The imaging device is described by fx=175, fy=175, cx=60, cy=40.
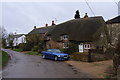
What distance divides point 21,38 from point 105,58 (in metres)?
61.5

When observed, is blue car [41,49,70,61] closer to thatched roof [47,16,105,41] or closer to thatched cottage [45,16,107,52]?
thatched cottage [45,16,107,52]

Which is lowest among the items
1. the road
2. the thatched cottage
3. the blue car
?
the road

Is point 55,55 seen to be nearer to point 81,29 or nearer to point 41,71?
point 41,71

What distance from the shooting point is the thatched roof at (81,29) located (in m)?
33.8

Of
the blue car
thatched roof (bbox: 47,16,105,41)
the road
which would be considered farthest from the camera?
thatched roof (bbox: 47,16,105,41)

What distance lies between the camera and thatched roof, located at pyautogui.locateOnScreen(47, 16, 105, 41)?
33.8 meters

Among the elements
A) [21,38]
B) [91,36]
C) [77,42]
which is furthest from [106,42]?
[21,38]

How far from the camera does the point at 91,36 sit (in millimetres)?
32719

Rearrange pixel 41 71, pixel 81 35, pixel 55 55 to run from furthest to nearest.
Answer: pixel 81 35
pixel 55 55
pixel 41 71

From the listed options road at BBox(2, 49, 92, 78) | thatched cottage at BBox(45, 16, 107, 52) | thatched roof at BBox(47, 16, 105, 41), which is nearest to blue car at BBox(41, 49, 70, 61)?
road at BBox(2, 49, 92, 78)

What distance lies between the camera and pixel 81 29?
119 feet

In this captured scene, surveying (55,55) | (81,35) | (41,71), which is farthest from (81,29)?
(41,71)

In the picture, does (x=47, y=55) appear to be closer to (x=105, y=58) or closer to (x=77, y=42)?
(x=105, y=58)

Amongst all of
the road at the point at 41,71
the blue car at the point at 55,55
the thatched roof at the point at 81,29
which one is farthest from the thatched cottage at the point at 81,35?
the road at the point at 41,71
